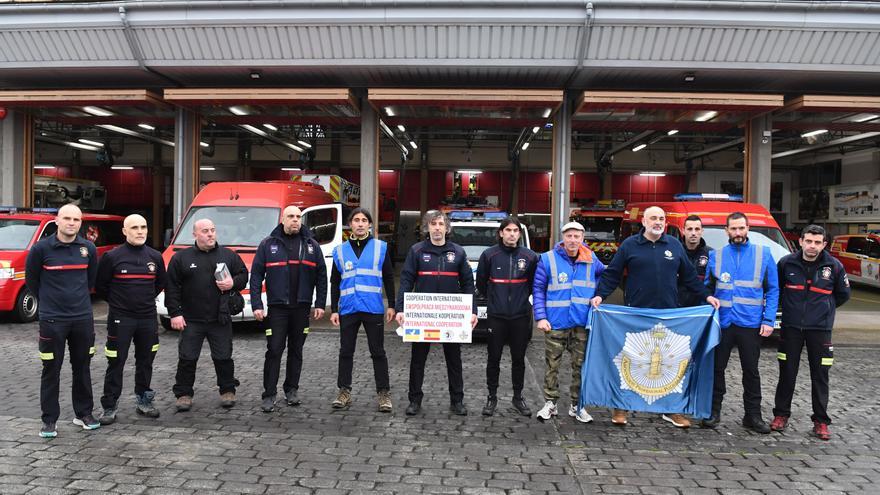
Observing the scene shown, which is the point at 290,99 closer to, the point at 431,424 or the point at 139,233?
the point at 139,233

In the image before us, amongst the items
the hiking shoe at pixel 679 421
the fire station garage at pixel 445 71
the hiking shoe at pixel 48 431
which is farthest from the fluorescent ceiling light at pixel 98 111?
the hiking shoe at pixel 679 421

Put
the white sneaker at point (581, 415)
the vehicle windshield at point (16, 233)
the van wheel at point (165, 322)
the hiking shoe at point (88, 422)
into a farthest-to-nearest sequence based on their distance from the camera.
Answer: the vehicle windshield at point (16, 233) < the van wheel at point (165, 322) < the white sneaker at point (581, 415) < the hiking shoe at point (88, 422)

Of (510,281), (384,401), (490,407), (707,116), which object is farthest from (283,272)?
(707,116)

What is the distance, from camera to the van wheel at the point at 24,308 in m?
10.2

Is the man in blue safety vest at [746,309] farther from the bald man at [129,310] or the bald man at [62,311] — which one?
the bald man at [62,311]

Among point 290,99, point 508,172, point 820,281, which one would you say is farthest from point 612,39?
point 508,172

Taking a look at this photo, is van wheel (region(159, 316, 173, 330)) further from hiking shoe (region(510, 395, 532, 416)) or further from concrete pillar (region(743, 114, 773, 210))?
concrete pillar (region(743, 114, 773, 210))

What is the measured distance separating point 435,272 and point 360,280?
0.73 m

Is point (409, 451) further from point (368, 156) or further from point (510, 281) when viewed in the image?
point (368, 156)

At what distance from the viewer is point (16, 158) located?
14.7 meters

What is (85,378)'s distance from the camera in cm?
506

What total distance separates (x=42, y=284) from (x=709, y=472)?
554cm

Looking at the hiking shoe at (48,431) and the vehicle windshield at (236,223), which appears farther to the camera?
the vehicle windshield at (236,223)

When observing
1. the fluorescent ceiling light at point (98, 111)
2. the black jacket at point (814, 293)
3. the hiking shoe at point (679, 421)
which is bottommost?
the hiking shoe at point (679, 421)
